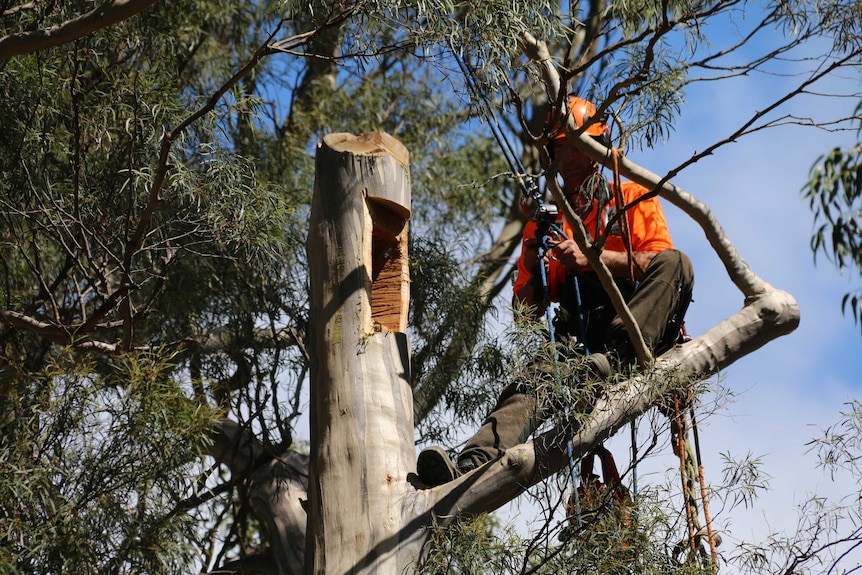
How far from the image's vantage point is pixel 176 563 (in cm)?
541

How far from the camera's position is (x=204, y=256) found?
661 centimetres

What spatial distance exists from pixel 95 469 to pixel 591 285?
88.6 inches

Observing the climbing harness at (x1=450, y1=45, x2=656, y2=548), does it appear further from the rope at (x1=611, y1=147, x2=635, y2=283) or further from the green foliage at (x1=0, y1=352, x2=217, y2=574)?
the green foliage at (x1=0, y1=352, x2=217, y2=574)

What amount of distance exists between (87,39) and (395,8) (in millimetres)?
2149

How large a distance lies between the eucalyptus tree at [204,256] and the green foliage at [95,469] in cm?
1

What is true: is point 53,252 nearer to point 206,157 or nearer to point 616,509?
point 206,157

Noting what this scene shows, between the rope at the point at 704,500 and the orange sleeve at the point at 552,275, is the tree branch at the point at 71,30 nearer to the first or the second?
the orange sleeve at the point at 552,275

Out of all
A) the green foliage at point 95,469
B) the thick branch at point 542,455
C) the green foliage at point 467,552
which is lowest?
the green foliage at point 467,552

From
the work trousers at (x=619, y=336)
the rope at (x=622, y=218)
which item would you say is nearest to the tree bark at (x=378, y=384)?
the work trousers at (x=619, y=336)

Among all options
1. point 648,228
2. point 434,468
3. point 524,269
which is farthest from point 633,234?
point 434,468

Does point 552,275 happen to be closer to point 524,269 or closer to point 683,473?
point 524,269

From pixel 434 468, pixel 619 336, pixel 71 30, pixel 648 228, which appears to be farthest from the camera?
pixel 648 228

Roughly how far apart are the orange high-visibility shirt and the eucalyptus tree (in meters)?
0.14

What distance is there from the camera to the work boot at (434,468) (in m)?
4.50
